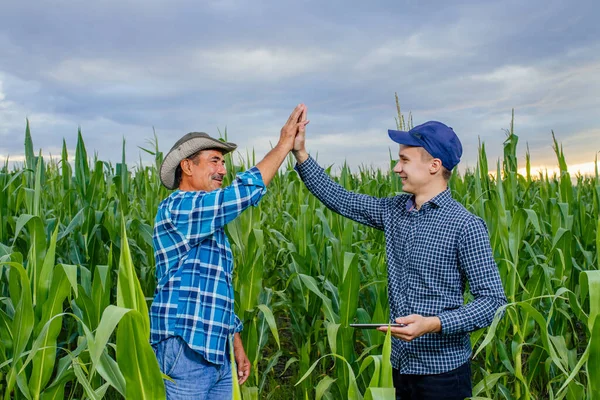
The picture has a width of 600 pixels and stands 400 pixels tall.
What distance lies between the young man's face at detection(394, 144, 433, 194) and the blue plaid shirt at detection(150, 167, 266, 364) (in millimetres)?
548

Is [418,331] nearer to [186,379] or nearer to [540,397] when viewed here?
[186,379]

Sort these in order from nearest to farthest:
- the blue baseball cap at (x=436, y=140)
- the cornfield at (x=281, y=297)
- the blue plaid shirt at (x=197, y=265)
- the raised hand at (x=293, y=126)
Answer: the cornfield at (x=281, y=297) < the blue plaid shirt at (x=197, y=265) < the blue baseball cap at (x=436, y=140) < the raised hand at (x=293, y=126)

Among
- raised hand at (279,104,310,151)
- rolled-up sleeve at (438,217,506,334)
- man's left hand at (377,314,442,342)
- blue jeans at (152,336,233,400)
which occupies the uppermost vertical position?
raised hand at (279,104,310,151)

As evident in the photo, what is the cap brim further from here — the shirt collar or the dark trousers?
the dark trousers

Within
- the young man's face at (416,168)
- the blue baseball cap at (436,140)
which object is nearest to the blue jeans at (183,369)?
the young man's face at (416,168)

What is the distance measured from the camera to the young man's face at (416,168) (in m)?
2.15

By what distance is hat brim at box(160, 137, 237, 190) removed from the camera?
2.17 meters

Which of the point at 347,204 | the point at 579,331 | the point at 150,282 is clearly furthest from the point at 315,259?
the point at 579,331

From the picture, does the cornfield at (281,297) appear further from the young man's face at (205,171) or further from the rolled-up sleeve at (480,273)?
the young man's face at (205,171)

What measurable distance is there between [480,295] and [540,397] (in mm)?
1852

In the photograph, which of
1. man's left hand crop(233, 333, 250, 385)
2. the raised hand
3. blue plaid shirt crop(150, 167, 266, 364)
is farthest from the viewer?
man's left hand crop(233, 333, 250, 385)

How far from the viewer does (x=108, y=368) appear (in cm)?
160

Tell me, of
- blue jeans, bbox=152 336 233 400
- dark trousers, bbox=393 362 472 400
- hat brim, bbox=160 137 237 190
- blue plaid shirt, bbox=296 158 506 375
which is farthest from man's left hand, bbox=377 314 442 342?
hat brim, bbox=160 137 237 190

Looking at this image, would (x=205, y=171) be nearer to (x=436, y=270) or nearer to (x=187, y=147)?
(x=187, y=147)
